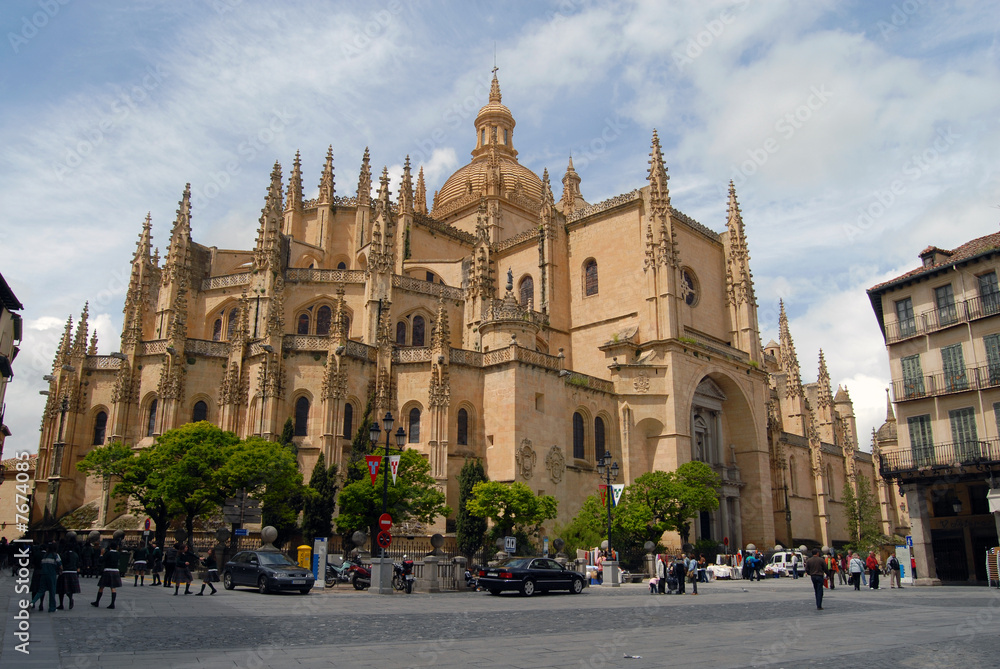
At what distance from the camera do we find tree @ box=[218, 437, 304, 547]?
28.6 meters

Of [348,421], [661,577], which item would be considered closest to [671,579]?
[661,577]

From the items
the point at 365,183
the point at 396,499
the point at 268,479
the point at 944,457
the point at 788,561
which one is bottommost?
the point at 788,561

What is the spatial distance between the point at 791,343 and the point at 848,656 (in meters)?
58.8

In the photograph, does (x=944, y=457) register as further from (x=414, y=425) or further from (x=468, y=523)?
(x=414, y=425)

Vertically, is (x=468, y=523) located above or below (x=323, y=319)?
below

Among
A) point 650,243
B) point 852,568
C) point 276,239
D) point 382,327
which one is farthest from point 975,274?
point 276,239

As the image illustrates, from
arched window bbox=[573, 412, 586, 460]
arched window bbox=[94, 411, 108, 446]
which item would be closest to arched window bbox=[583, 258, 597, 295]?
arched window bbox=[573, 412, 586, 460]

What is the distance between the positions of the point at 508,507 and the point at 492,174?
32.8 meters

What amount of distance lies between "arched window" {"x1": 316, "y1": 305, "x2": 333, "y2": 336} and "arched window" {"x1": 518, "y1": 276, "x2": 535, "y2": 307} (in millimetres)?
12755

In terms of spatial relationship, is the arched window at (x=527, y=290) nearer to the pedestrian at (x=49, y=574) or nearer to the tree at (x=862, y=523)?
the tree at (x=862, y=523)

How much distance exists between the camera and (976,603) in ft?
60.6

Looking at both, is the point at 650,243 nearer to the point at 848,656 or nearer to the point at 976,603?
the point at 976,603

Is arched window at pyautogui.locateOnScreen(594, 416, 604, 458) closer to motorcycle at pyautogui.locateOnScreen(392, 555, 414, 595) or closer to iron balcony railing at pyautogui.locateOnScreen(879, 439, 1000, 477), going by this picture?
iron balcony railing at pyautogui.locateOnScreen(879, 439, 1000, 477)

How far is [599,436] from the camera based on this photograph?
40.7 metres
